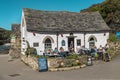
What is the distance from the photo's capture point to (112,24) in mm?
41156

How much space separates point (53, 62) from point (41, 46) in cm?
791

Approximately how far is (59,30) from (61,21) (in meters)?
2.56

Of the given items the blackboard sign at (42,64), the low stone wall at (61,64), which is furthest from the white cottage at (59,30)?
the blackboard sign at (42,64)

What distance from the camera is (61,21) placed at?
30.2 metres

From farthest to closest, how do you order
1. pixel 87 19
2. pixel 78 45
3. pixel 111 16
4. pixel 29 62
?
1. pixel 111 16
2. pixel 87 19
3. pixel 78 45
4. pixel 29 62

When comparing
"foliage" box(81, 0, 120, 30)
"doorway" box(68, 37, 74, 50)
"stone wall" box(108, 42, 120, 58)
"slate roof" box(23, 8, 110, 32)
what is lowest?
"stone wall" box(108, 42, 120, 58)

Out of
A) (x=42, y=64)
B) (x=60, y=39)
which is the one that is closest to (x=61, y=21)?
(x=60, y=39)

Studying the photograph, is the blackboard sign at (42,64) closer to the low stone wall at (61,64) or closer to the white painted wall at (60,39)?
the low stone wall at (61,64)

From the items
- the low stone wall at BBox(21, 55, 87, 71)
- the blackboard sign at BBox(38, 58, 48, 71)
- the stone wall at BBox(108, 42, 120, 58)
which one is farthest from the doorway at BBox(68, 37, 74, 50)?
the blackboard sign at BBox(38, 58, 48, 71)

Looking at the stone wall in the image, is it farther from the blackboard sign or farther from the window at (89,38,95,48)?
the blackboard sign

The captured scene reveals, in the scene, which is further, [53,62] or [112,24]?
[112,24]

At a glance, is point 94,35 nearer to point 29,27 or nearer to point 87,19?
point 87,19

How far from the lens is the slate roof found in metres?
27.8

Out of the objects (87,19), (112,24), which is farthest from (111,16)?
(87,19)
